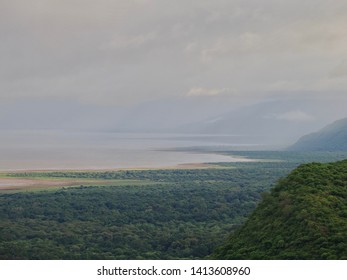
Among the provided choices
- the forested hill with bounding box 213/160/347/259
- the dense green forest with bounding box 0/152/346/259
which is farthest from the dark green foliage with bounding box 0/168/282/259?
the forested hill with bounding box 213/160/347/259

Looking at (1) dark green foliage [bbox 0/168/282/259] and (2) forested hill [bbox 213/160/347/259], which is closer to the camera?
(2) forested hill [bbox 213/160/347/259]

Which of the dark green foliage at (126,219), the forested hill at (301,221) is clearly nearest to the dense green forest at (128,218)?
the dark green foliage at (126,219)

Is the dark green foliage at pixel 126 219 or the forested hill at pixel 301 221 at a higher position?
the forested hill at pixel 301 221

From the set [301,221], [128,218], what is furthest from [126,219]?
[301,221]

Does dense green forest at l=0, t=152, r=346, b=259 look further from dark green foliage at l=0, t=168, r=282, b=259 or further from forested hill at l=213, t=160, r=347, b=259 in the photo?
forested hill at l=213, t=160, r=347, b=259

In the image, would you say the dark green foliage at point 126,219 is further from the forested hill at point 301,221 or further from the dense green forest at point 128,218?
the forested hill at point 301,221
